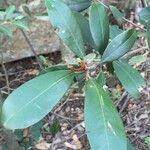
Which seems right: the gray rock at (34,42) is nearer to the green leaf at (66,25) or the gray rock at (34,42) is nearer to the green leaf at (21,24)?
the green leaf at (21,24)

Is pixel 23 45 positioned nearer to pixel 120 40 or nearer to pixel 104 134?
pixel 120 40

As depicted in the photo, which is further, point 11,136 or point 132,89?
point 11,136

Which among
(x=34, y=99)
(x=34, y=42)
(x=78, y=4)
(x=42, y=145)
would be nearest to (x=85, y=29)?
(x=78, y=4)

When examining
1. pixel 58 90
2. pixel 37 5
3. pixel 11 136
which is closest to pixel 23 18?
pixel 11 136

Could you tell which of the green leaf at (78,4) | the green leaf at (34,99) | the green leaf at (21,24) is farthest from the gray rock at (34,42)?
the green leaf at (34,99)

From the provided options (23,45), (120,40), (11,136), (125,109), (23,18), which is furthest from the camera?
(23,45)

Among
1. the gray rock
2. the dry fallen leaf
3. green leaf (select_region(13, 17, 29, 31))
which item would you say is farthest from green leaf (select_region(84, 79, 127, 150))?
the gray rock
